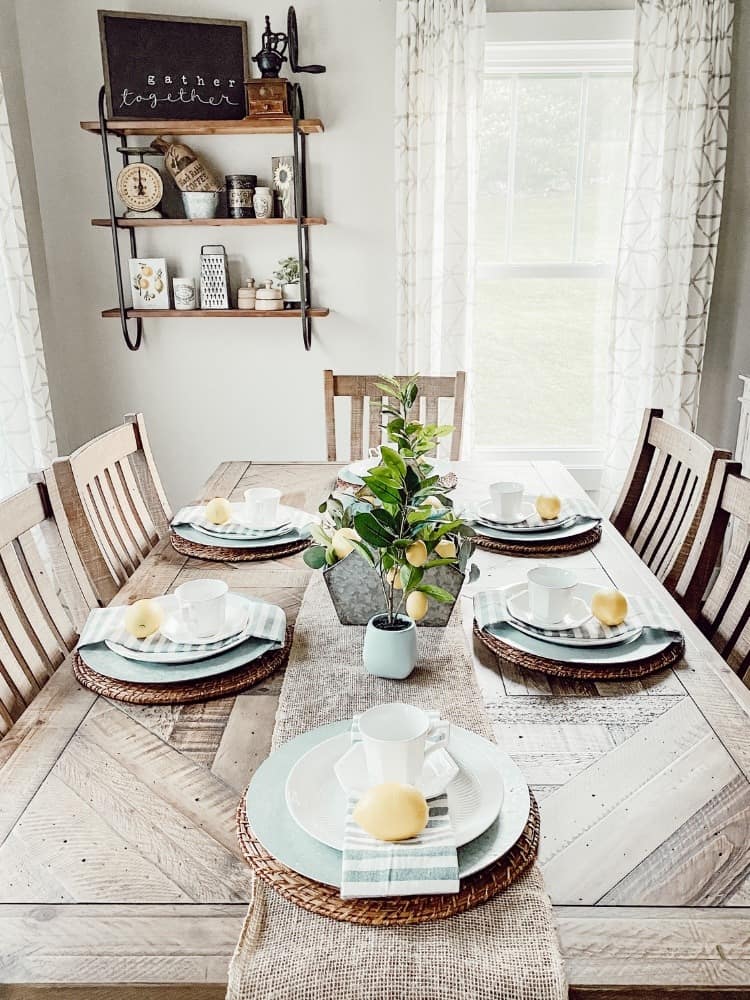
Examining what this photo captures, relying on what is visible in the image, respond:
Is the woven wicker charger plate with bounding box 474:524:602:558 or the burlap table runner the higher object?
the burlap table runner

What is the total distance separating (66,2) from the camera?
300 cm

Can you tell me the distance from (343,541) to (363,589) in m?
0.14

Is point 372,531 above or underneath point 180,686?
above

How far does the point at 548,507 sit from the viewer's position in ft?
6.03

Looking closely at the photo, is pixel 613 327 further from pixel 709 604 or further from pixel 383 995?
pixel 383 995

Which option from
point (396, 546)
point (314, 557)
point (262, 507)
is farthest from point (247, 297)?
point (396, 546)

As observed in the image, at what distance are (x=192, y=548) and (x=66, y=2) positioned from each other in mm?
2351

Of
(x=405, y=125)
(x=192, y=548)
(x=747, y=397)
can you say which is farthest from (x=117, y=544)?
(x=747, y=397)

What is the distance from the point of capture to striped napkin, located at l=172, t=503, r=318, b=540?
5.90 ft

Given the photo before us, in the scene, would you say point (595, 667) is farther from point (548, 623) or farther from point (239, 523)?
point (239, 523)

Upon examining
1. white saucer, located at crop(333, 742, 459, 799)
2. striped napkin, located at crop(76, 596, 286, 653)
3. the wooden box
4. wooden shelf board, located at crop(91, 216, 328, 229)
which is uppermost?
the wooden box

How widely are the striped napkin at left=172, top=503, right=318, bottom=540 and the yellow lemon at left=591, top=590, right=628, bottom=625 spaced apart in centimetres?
70

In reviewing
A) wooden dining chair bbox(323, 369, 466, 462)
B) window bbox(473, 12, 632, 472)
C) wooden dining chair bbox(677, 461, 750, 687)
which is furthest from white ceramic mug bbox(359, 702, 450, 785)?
window bbox(473, 12, 632, 472)

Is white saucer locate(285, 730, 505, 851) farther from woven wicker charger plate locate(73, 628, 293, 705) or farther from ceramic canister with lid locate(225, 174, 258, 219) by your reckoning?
ceramic canister with lid locate(225, 174, 258, 219)
